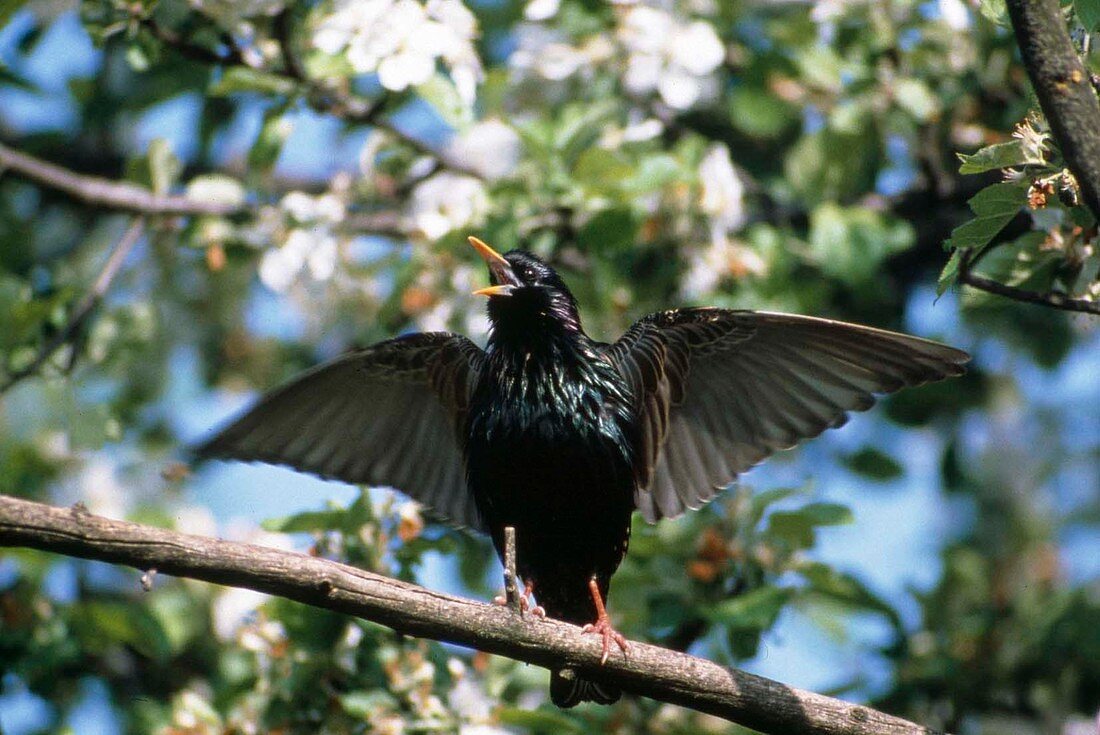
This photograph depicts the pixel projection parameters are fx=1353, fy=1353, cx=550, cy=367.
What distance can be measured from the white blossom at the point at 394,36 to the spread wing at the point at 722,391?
3.23ft

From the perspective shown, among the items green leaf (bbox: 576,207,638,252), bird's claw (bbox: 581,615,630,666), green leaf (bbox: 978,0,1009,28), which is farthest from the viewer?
green leaf (bbox: 576,207,638,252)

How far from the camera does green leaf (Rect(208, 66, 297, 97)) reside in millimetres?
4027

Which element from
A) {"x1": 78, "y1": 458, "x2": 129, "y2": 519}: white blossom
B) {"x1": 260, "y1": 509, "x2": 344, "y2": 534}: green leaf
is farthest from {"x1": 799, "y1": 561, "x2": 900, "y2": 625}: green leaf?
{"x1": 78, "y1": 458, "x2": 129, "y2": 519}: white blossom

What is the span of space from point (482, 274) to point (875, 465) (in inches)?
75.2

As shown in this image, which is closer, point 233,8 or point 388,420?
point 233,8

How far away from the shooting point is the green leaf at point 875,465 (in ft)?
17.4

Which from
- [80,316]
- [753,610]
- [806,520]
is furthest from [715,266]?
[80,316]

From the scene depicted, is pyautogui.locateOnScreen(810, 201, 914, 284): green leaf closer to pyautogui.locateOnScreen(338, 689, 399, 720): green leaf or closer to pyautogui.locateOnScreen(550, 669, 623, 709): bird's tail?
pyautogui.locateOnScreen(550, 669, 623, 709): bird's tail

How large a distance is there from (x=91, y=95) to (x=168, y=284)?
3.21 feet

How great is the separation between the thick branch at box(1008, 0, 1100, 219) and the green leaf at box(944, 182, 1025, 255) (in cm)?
18

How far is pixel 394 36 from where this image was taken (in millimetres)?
3922

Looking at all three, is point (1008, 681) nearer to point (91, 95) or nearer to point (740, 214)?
point (740, 214)

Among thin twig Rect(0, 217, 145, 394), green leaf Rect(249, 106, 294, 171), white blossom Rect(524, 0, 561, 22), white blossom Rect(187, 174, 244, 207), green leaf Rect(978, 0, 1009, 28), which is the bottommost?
thin twig Rect(0, 217, 145, 394)

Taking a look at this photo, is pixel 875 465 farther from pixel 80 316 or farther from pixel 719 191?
pixel 80 316
